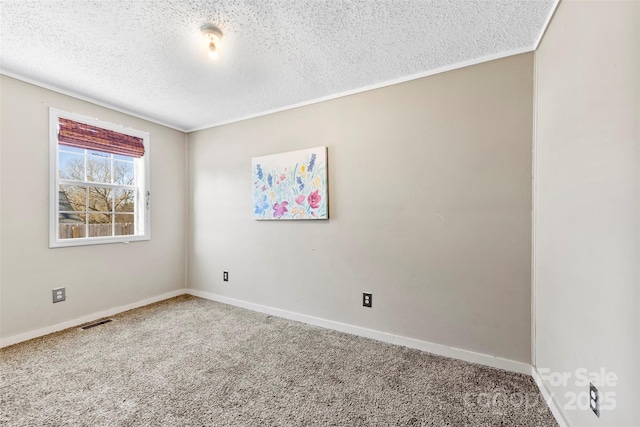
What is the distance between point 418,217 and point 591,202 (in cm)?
112

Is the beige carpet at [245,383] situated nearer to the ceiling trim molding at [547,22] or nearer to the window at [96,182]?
the window at [96,182]

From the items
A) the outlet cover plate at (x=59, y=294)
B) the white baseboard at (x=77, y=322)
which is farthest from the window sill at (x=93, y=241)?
the white baseboard at (x=77, y=322)

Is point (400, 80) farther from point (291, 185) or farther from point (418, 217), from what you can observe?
point (291, 185)

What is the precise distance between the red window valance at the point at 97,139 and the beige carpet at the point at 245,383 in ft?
5.87

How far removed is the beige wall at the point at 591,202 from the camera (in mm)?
947

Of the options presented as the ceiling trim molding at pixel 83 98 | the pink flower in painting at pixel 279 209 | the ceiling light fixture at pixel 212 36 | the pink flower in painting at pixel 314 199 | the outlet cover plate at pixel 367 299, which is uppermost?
the ceiling trim molding at pixel 83 98

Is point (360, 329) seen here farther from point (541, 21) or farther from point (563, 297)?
point (541, 21)


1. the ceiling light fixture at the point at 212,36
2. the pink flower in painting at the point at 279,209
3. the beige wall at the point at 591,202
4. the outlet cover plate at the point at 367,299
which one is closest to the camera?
the beige wall at the point at 591,202

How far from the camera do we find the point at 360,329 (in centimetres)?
248

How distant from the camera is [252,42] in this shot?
1826 millimetres

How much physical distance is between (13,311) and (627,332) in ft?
12.7

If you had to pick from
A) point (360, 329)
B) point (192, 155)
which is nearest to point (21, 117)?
point (192, 155)

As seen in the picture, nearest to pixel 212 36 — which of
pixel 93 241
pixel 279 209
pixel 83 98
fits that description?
pixel 279 209

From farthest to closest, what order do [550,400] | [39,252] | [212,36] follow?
[39,252], [212,36], [550,400]
